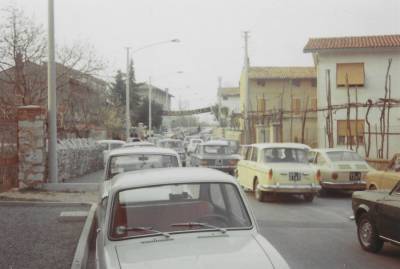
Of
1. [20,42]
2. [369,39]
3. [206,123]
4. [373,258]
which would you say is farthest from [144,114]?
[206,123]

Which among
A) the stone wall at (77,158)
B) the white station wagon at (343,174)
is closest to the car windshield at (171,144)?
the stone wall at (77,158)

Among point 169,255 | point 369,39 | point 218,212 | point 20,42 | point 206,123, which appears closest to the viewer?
point 169,255

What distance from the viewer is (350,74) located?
35156mm

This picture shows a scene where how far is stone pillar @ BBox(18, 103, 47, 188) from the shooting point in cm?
1681

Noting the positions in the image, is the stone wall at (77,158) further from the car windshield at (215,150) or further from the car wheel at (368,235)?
the car wheel at (368,235)

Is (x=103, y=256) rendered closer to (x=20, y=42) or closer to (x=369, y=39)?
(x=20, y=42)

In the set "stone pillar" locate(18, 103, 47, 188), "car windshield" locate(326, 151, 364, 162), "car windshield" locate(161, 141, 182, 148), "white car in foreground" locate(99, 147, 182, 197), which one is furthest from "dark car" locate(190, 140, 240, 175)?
"white car in foreground" locate(99, 147, 182, 197)

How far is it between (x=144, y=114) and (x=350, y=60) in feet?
159

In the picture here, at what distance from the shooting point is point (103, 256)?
4.74 m

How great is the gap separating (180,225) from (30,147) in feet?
41.7

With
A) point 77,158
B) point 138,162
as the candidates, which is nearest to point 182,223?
point 138,162

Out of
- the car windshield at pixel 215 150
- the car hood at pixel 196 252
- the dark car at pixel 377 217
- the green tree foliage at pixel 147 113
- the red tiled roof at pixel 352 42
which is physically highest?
the red tiled roof at pixel 352 42

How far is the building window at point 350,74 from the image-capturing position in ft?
115

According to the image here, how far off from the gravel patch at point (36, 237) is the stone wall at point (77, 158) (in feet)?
24.8
